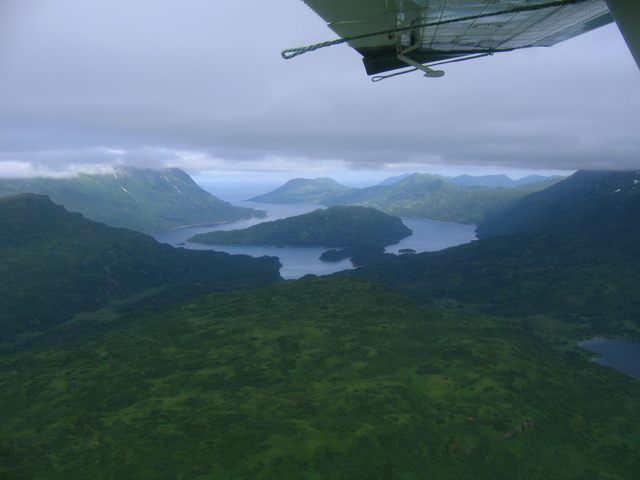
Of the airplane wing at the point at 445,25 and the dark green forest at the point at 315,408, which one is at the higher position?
the airplane wing at the point at 445,25

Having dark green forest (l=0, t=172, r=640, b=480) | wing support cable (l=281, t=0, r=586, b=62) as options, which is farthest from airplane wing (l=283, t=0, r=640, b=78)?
dark green forest (l=0, t=172, r=640, b=480)

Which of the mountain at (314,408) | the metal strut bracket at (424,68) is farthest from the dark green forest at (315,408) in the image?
the metal strut bracket at (424,68)

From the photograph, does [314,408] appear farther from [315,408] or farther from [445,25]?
[445,25]

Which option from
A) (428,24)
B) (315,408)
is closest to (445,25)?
(428,24)

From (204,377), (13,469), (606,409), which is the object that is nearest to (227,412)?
(204,377)

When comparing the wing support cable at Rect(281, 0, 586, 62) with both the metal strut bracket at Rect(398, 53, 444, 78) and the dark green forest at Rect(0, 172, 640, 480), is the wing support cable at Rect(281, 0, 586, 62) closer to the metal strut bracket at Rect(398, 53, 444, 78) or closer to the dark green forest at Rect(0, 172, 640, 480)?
the metal strut bracket at Rect(398, 53, 444, 78)

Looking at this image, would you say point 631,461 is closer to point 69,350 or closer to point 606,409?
point 606,409

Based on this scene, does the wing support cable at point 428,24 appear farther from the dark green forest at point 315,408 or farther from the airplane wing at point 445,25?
the dark green forest at point 315,408
